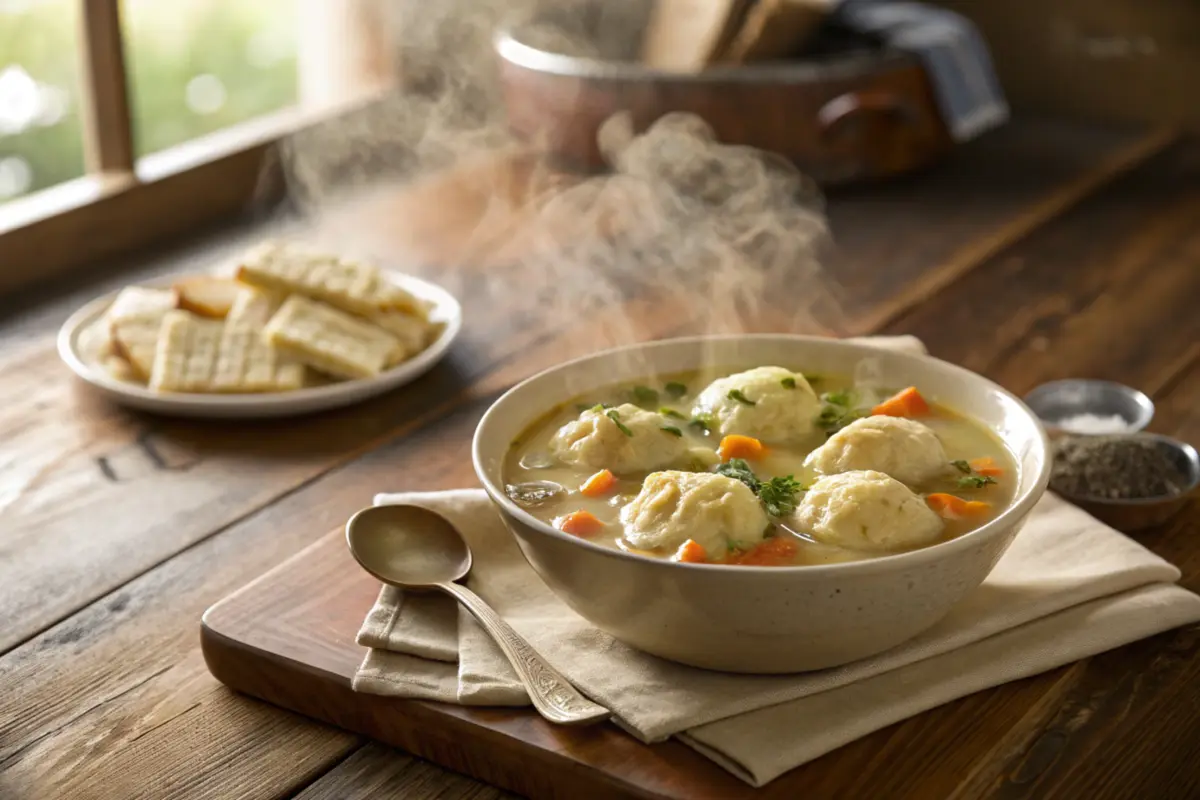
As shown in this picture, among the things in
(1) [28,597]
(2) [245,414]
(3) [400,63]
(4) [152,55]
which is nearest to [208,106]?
(4) [152,55]

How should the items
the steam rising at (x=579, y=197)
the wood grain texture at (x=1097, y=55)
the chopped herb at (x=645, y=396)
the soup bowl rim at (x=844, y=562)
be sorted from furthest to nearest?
the wood grain texture at (x=1097, y=55)
the steam rising at (x=579, y=197)
the chopped herb at (x=645, y=396)
the soup bowl rim at (x=844, y=562)

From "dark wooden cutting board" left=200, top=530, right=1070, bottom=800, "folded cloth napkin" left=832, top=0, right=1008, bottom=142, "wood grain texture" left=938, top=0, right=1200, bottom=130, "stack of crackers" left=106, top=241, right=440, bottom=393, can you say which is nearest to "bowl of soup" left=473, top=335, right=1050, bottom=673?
"dark wooden cutting board" left=200, top=530, right=1070, bottom=800

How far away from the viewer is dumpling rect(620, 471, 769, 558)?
1.36 meters

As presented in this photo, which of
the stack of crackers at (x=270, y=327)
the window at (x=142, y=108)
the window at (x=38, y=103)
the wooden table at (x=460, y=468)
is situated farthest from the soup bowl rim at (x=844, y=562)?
the window at (x=38, y=103)

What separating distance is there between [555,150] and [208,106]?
13.2 ft

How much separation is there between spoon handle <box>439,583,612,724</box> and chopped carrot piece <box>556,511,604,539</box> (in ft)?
0.42

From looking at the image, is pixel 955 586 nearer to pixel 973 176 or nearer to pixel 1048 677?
pixel 1048 677

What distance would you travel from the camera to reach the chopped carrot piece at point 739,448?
1.58 meters

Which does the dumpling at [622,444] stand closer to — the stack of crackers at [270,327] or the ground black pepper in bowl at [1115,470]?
the ground black pepper in bowl at [1115,470]

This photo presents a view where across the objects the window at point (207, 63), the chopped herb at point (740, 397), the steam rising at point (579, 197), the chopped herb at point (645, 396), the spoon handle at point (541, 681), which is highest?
the chopped herb at point (740, 397)

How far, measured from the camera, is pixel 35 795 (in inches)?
54.1

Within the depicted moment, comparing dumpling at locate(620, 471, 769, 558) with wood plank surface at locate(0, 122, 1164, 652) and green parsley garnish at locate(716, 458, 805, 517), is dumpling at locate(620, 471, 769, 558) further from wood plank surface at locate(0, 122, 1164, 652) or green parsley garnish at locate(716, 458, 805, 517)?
wood plank surface at locate(0, 122, 1164, 652)

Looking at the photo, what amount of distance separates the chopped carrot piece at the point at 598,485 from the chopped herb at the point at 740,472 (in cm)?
12

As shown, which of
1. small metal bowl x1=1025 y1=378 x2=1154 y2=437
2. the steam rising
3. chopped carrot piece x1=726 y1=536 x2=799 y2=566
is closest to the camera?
chopped carrot piece x1=726 y1=536 x2=799 y2=566
